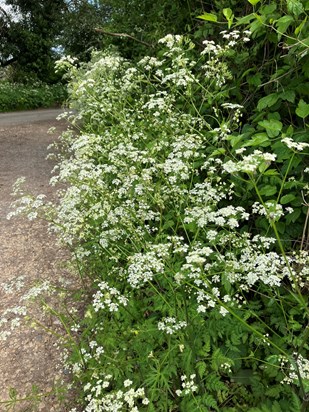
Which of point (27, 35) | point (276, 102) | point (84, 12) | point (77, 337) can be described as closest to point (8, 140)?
point (77, 337)

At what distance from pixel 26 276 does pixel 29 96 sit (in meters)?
16.9

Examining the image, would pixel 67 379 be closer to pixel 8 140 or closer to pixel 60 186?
pixel 60 186

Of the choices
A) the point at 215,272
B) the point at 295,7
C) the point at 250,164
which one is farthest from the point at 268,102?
the point at 215,272

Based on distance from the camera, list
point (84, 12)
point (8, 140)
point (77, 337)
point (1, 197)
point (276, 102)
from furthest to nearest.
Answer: point (84, 12), point (8, 140), point (1, 197), point (77, 337), point (276, 102)

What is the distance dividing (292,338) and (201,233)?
3.02ft

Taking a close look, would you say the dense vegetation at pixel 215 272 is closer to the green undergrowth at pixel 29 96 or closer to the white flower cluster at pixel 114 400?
the white flower cluster at pixel 114 400

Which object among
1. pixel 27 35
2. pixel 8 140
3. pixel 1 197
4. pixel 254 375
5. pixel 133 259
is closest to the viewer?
pixel 133 259

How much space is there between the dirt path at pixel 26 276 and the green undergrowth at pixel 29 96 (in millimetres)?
10498

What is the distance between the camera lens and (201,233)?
2607mm

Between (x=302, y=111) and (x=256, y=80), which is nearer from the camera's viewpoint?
(x=302, y=111)

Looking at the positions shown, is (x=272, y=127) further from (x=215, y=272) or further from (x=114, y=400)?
(x=114, y=400)

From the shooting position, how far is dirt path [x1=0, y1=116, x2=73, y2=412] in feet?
8.66

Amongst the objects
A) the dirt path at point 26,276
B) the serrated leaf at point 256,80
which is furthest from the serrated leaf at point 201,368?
the serrated leaf at point 256,80

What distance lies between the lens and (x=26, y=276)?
3852mm
